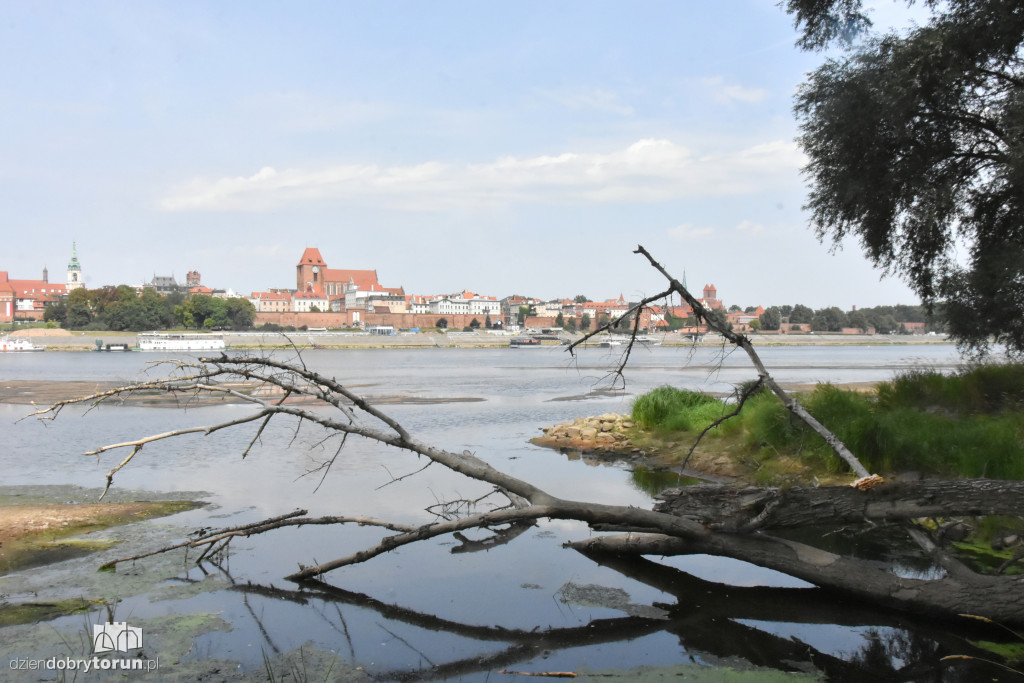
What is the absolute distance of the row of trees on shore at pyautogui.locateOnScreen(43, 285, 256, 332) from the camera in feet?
463

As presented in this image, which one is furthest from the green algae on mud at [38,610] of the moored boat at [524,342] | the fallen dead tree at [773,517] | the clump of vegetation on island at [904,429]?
the moored boat at [524,342]

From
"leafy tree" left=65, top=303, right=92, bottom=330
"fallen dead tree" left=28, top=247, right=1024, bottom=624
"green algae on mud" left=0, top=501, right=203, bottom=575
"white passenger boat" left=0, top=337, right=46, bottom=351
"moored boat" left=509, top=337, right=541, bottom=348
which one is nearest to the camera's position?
"fallen dead tree" left=28, top=247, right=1024, bottom=624

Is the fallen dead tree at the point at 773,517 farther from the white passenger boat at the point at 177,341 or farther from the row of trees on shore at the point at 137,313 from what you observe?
the row of trees on shore at the point at 137,313

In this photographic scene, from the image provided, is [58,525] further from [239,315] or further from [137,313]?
[239,315]

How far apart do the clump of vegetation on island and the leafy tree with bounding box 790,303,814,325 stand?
571ft

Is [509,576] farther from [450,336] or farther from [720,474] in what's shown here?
[450,336]

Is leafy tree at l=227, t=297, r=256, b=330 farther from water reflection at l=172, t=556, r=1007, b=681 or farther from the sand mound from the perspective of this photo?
water reflection at l=172, t=556, r=1007, b=681

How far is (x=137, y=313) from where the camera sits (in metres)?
142

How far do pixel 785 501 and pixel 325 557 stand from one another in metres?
5.48

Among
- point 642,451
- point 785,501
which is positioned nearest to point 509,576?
point 785,501

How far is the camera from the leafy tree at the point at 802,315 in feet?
597

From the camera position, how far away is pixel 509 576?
30.3 ft

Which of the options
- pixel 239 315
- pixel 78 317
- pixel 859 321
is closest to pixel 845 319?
pixel 859 321

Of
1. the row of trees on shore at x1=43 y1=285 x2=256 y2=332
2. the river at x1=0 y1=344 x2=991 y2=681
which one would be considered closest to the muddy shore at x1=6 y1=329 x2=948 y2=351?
the row of trees on shore at x1=43 y1=285 x2=256 y2=332
